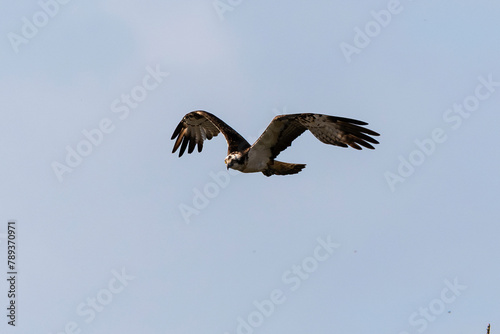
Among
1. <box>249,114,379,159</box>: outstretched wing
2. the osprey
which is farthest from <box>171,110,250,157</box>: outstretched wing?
<box>249,114,379,159</box>: outstretched wing

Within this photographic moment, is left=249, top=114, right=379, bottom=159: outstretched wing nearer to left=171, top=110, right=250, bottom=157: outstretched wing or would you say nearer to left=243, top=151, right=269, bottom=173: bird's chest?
left=243, top=151, right=269, bottom=173: bird's chest

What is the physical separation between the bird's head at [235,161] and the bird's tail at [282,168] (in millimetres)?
714

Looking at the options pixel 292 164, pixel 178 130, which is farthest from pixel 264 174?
pixel 178 130

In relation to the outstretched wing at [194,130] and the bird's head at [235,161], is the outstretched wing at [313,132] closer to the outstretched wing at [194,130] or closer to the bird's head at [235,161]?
the bird's head at [235,161]

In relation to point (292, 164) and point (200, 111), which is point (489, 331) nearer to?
point (292, 164)

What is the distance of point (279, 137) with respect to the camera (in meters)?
22.5

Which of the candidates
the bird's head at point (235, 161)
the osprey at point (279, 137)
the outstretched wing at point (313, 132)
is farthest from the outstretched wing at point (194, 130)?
the outstretched wing at point (313, 132)

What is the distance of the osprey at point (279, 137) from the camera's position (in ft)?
69.0

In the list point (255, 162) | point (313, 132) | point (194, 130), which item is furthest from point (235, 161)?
point (194, 130)

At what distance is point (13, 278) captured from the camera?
25.9m

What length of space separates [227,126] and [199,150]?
2518mm

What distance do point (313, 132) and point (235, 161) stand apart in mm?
2294

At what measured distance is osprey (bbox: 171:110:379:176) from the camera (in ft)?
69.0

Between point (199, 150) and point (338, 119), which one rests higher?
point (199, 150)
